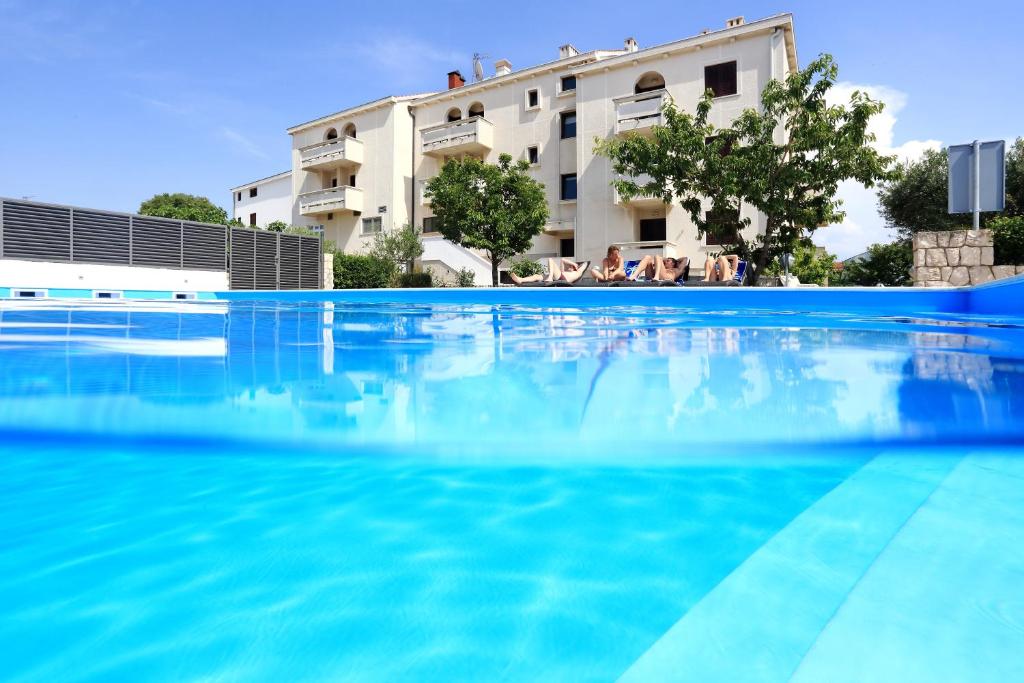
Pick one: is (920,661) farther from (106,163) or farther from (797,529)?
(106,163)

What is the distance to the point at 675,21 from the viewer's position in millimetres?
22203

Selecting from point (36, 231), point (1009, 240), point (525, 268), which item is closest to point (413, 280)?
point (525, 268)

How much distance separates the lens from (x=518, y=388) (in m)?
2.50

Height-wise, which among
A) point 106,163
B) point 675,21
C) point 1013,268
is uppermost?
point 675,21

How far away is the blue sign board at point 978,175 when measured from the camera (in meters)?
8.45

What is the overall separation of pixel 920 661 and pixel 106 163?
25150mm

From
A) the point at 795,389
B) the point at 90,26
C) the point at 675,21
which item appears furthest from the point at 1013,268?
the point at 90,26

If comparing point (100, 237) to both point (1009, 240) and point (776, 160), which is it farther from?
point (1009, 240)

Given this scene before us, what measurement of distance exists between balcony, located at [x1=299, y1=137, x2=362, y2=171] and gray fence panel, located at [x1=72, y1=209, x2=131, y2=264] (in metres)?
12.6

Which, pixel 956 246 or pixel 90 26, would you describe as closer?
pixel 956 246

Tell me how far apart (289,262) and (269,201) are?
72.0ft

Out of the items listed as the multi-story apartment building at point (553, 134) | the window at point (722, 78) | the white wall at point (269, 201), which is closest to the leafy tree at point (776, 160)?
the multi-story apartment building at point (553, 134)

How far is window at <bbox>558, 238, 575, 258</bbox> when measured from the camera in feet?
80.3

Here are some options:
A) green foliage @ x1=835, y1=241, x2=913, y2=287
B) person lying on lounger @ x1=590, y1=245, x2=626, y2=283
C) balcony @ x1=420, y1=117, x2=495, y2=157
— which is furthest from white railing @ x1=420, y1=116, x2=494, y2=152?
green foliage @ x1=835, y1=241, x2=913, y2=287
